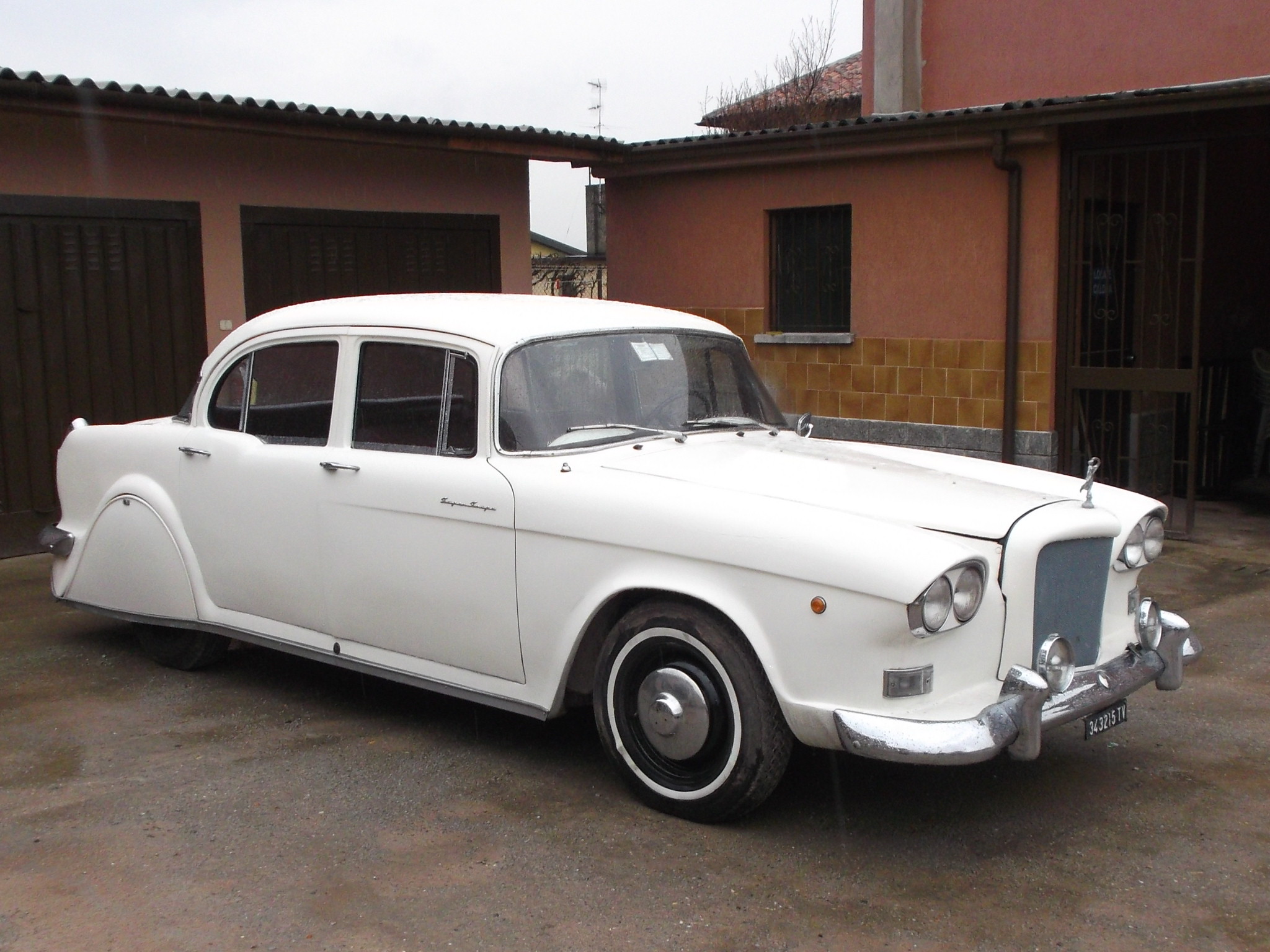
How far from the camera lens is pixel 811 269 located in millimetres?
11203

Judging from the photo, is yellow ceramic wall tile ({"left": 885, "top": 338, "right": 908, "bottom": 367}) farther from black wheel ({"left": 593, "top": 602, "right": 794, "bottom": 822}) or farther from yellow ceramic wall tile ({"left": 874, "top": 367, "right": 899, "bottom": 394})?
black wheel ({"left": 593, "top": 602, "right": 794, "bottom": 822})

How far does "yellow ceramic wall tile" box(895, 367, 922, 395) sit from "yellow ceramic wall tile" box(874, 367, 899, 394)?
0.03 metres

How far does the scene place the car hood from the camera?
402 centimetres

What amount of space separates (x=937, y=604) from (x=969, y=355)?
6.75 meters

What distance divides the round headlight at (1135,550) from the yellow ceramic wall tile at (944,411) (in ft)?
18.8

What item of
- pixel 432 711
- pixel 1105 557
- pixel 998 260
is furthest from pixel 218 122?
pixel 1105 557

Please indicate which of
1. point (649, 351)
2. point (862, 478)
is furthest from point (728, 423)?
point (862, 478)

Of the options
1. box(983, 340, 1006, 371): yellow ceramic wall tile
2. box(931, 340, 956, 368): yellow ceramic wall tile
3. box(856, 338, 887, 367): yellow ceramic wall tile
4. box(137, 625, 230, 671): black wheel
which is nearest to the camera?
box(137, 625, 230, 671): black wheel

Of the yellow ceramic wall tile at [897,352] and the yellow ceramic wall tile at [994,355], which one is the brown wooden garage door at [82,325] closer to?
the yellow ceramic wall tile at [897,352]

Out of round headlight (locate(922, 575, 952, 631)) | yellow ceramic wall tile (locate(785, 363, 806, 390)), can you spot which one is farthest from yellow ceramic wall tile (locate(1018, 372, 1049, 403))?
round headlight (locate(922, 575, 952, 631))

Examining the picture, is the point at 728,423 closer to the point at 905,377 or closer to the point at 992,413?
the point at 992,413

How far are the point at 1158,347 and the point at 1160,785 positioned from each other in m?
5.48

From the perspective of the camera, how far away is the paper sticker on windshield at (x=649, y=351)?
5.00 meters

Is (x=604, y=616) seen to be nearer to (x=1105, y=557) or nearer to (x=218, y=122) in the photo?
(x=1105, y=557)
